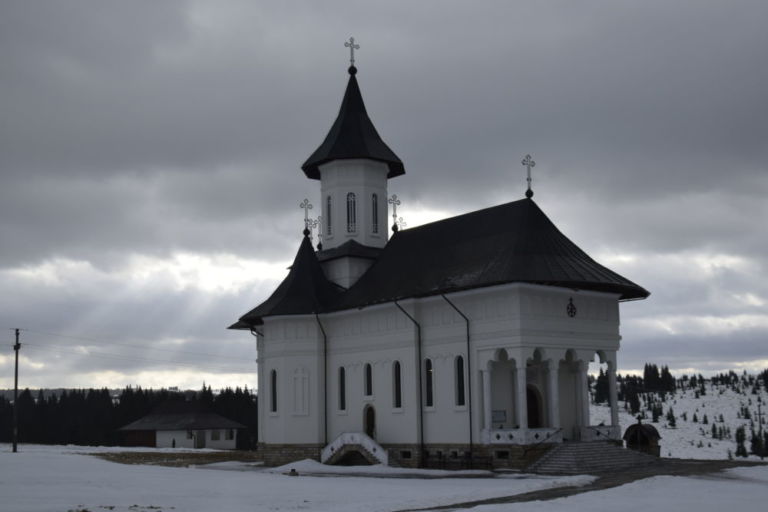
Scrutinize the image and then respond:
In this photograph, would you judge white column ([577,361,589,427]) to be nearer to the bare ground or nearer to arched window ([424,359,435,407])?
arched window ([424,359,435,407])

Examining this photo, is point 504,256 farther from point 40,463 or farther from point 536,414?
point 40,463

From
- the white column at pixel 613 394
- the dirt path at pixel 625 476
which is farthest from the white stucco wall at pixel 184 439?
the dirt path at pixel 625 476

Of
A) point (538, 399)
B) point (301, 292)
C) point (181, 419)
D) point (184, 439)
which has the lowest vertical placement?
point (184, 439)

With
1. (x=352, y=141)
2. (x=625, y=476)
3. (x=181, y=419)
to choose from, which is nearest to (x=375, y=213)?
(x=352, y=141)

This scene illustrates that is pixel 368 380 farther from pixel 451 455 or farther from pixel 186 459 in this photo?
pixel 186 459

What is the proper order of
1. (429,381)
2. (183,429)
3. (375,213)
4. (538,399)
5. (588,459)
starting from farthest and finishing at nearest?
1. (183,429)
2. (375,213)
3. (429,381)
4. (538,399)
5. (588,459)

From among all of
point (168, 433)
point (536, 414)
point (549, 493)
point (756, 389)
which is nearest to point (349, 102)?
point (536, 414)

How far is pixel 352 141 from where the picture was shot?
163ft

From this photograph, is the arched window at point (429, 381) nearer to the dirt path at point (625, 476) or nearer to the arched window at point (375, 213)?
the dirt path at point (625, 476)

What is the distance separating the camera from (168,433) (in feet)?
272

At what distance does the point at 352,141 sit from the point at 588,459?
73.6 ft

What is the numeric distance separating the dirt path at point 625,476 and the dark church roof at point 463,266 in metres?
7.49

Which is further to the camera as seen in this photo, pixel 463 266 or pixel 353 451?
pixel 353 451

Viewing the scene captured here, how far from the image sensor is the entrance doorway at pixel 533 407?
39750mm
